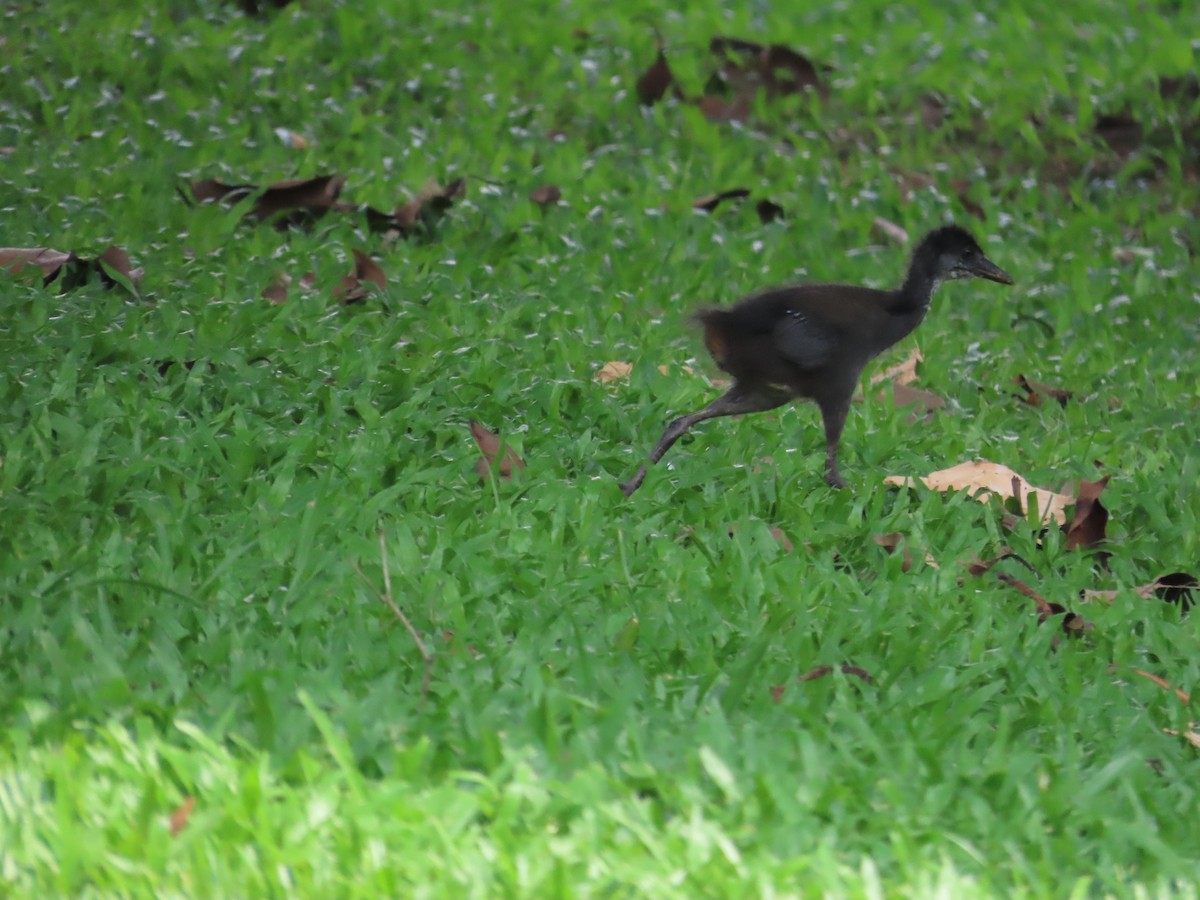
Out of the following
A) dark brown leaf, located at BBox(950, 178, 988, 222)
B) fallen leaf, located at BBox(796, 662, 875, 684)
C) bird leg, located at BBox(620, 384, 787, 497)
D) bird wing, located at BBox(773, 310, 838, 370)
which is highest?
bird wing, located at BBox(773, 310, 838, 370)

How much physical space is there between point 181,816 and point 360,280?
360 centimetres

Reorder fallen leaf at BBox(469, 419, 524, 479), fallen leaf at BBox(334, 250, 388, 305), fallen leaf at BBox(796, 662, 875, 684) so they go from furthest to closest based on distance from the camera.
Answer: fallen leaf at BBox(334, 250, 388, 305) → fallen leaf at BBox(469, 419, 524, 479) → fallen leaf at BBox(796, 662, 875, 684)

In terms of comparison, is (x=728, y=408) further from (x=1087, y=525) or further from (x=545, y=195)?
(x=545, y=195)

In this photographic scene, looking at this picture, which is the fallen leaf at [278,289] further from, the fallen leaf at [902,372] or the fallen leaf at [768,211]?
the fallen leaf at [768,211]

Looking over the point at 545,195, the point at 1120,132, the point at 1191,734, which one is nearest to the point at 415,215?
the point at 545,195

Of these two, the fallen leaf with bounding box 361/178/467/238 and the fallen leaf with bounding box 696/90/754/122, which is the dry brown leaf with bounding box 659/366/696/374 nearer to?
the fallen leaf with bounding box 361/178/467/238

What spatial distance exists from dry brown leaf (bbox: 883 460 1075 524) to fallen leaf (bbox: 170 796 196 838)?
2.78 m

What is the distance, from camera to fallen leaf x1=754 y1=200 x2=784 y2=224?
7.91 meters

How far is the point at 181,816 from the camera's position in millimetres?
3123

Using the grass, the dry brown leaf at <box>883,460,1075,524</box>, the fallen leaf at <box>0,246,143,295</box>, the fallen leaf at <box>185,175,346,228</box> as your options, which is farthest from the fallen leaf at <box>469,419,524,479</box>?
the fallen leaf at <box>185,175,346,228</box>

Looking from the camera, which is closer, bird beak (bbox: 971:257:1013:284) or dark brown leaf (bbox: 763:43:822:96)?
bird beak (bbox: 971:257:1013:284)

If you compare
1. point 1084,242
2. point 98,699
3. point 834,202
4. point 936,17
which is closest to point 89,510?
point 98,699

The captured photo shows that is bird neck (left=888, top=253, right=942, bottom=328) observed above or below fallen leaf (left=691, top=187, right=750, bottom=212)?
above

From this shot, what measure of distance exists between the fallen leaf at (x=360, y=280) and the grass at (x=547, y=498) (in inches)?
2.4
